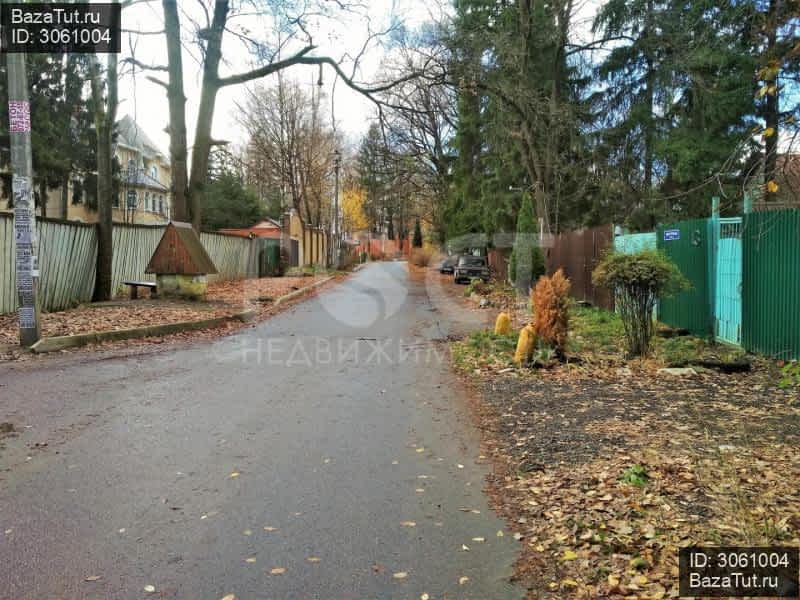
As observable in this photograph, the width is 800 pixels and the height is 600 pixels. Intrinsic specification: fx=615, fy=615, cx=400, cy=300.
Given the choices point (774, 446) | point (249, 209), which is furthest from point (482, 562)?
point (249, 209)

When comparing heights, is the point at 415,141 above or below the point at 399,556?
above

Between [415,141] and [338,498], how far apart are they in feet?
139

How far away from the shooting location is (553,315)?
29.2 feet

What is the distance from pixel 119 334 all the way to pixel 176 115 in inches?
348

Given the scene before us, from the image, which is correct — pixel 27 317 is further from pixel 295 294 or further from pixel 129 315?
pixel 295 294

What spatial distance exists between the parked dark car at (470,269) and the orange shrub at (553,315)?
74.4 ft

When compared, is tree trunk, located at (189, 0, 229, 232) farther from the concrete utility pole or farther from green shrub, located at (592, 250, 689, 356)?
green shrub, located at (592, 250, 689, 356)

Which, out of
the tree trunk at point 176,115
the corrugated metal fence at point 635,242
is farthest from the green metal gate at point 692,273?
the tree trunk at point 176,115

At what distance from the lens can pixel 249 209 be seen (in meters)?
51.4

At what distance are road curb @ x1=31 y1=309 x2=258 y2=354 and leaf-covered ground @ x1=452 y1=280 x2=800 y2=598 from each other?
20.7 feet

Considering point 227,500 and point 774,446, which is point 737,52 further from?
point 227,500

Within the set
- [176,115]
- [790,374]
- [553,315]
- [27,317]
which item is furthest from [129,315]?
[790,374]

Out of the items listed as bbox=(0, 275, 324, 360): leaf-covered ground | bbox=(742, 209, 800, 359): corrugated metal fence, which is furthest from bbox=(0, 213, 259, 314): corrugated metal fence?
bbox=(742, 209, 800, 359): corrugated metal fence

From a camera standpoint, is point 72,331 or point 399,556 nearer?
point 399,556
